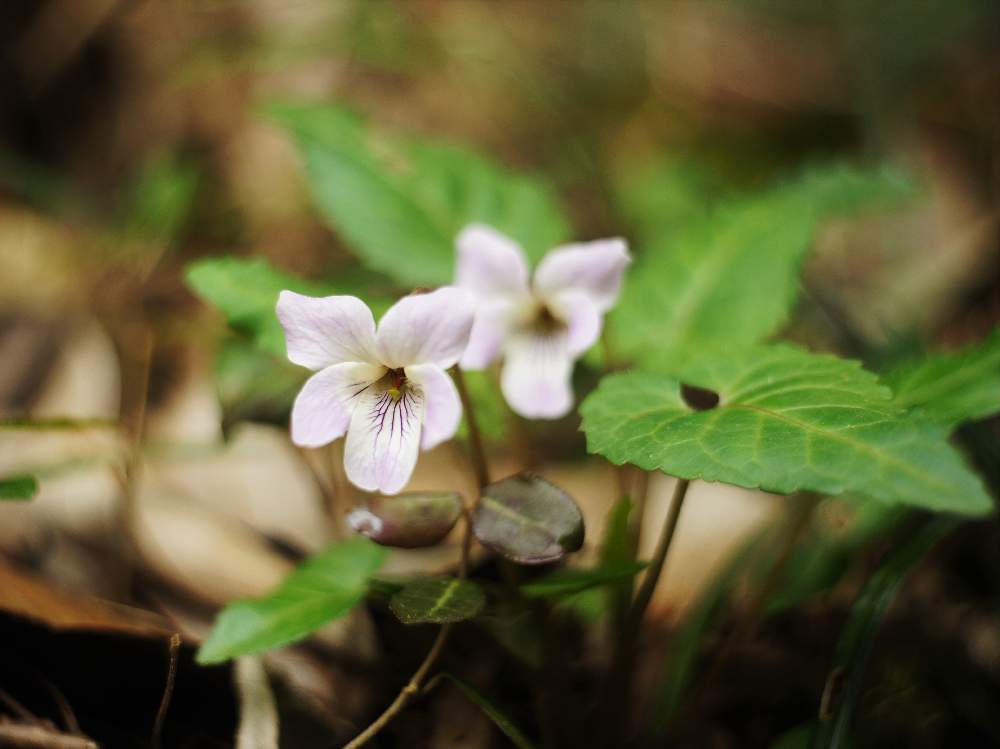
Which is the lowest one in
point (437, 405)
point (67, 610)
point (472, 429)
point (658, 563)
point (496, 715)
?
point (67, 610)

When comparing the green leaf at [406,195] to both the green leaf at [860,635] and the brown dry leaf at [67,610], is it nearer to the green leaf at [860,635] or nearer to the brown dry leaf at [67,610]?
the brown dry leaf at [67,610]

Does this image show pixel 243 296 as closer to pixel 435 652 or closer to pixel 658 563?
pixel 435 652

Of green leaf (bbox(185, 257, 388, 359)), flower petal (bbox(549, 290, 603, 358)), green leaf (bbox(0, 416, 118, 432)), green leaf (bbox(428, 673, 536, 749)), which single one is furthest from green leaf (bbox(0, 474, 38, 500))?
flower petal (bbox(549, 290, 603, 358))

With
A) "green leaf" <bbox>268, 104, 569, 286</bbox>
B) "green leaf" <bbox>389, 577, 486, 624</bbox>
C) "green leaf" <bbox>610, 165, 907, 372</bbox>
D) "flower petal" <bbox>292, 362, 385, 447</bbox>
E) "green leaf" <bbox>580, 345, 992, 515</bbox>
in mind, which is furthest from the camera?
"green leaf" <bbox>268, 104, 569, 286</bbox>

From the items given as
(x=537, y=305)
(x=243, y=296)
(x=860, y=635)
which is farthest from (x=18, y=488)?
(x=860, y=635)

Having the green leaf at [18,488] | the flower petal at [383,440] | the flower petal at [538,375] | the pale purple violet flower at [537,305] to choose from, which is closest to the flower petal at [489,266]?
the pale purple violet flower at [537,305]

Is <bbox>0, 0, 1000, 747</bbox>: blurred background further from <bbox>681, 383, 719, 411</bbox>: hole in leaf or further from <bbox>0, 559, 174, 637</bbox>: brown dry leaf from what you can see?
<bbox>681, 383, 719, 411</bbox>: hole in leaf
